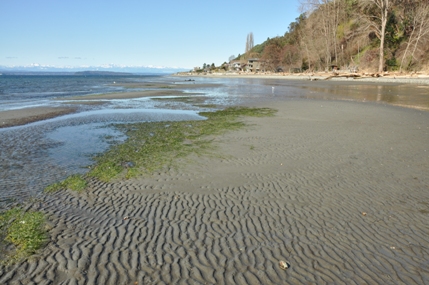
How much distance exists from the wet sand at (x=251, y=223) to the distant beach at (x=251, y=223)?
24 mm

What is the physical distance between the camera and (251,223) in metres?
6.46

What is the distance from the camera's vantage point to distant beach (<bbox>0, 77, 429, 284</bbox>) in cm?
485

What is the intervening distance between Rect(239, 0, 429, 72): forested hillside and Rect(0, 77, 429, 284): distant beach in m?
58.7

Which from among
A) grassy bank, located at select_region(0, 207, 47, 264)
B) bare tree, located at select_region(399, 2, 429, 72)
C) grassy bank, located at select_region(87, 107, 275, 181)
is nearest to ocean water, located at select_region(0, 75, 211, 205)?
grassy bank, located at select_region(87, 107, 275, 181)

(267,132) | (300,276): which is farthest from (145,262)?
(267,132)

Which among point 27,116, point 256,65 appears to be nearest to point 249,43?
point 256,65

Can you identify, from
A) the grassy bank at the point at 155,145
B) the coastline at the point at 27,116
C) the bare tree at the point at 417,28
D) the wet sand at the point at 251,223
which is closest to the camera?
the wet sand at the point at 251,223

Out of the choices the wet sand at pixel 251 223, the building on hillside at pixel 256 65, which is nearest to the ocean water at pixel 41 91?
the wet sand at pixel 251 223

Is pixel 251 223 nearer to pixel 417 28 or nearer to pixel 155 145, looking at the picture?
pixel 155 145

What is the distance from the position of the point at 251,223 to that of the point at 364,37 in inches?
3059

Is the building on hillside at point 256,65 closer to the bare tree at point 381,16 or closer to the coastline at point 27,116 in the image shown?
the bare tree at point 381,16

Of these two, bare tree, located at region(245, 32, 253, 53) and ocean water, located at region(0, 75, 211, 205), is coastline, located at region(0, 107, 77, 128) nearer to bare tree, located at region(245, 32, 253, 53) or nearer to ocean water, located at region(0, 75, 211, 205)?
ocean water, located at region(0, 75, 211, 205)

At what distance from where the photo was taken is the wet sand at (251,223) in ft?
15.9

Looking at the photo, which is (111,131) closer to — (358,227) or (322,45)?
(358,227)
